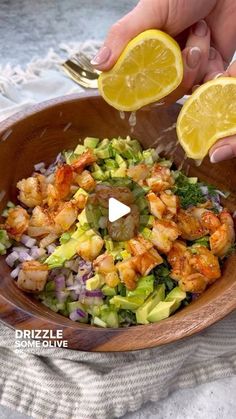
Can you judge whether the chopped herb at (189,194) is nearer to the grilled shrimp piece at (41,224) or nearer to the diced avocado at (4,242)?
the grilled shrimp piece at (41,224)

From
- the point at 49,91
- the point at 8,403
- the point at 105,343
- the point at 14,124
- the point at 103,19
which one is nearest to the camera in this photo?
the point at 105,343

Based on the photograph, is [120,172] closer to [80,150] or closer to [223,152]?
[80,150]

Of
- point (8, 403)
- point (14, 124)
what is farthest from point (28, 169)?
point (8, 403)

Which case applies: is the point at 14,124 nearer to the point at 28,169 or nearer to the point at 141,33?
the point at 28,169

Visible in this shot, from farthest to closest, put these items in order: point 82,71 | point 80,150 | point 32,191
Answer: point 82,71, point 80,150, point 32,191

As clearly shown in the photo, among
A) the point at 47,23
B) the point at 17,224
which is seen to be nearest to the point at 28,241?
the point at 17,224

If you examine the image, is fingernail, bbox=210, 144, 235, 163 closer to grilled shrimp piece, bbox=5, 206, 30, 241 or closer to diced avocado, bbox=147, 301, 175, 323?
diced avocado, bbox=147, 301, 175, 323
